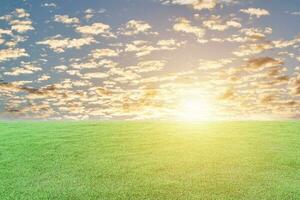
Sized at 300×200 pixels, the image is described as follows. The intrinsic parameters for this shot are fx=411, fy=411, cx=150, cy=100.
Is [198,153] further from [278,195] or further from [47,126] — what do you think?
[47,126]

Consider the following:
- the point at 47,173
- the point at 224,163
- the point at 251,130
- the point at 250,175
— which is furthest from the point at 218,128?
the point at 47,173

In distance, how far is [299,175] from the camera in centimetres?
1420

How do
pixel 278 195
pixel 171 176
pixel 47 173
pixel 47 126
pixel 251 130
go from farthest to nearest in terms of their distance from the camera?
1. pixel 47 126
2. pixel 251 130
3. pixel 47 173
4. pixel 171 176
5. pixel 278 195

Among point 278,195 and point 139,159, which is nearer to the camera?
point 278,195

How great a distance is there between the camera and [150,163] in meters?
15.1

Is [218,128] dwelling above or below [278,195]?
above

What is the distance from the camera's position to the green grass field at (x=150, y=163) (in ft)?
39.4

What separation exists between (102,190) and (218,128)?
47.2 feet

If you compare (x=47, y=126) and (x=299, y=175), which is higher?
(x=47, y=126)

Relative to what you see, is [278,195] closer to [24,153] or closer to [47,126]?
[24,153]

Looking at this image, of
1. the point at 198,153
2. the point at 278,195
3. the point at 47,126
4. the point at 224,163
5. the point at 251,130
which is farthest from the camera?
the point at 47,126

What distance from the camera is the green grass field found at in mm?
12023

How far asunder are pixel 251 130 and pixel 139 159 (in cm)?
1041

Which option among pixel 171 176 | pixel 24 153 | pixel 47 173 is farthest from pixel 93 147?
pixel 171 176
